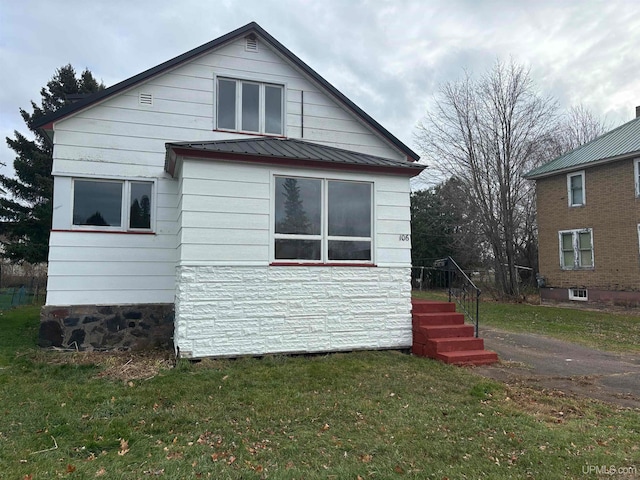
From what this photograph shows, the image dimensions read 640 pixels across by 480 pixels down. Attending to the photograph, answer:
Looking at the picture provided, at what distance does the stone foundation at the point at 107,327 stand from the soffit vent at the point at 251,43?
563 cm

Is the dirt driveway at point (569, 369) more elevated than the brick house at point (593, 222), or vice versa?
the brick house at point (593, 222)

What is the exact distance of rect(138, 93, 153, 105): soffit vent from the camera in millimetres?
8594

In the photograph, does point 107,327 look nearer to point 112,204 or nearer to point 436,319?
point 112,204

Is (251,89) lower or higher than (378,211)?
higher

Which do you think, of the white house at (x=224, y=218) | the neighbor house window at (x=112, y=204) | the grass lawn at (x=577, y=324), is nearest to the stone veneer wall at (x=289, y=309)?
the white house at (x=224, y=218)

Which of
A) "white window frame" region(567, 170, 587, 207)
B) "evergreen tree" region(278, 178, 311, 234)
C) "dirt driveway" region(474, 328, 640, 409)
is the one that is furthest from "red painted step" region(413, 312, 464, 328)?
"white window frame" region(567, 170, 587, 207)

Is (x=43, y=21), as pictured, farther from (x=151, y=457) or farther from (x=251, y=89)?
(x=151, y=457)

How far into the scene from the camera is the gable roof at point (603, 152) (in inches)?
634

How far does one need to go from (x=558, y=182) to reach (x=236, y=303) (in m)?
16.9

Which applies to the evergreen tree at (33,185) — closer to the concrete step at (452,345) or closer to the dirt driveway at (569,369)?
the concrete step at (452,345)

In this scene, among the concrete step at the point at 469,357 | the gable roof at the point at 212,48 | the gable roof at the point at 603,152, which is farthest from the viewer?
the gable roof at the point at 603,152

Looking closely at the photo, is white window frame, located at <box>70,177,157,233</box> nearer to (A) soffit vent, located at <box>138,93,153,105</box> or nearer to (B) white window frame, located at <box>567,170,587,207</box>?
(A) soffit vent, located at <box>138,93,153,105</box>

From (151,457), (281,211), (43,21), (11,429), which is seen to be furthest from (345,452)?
(43,21)

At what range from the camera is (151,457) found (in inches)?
144
